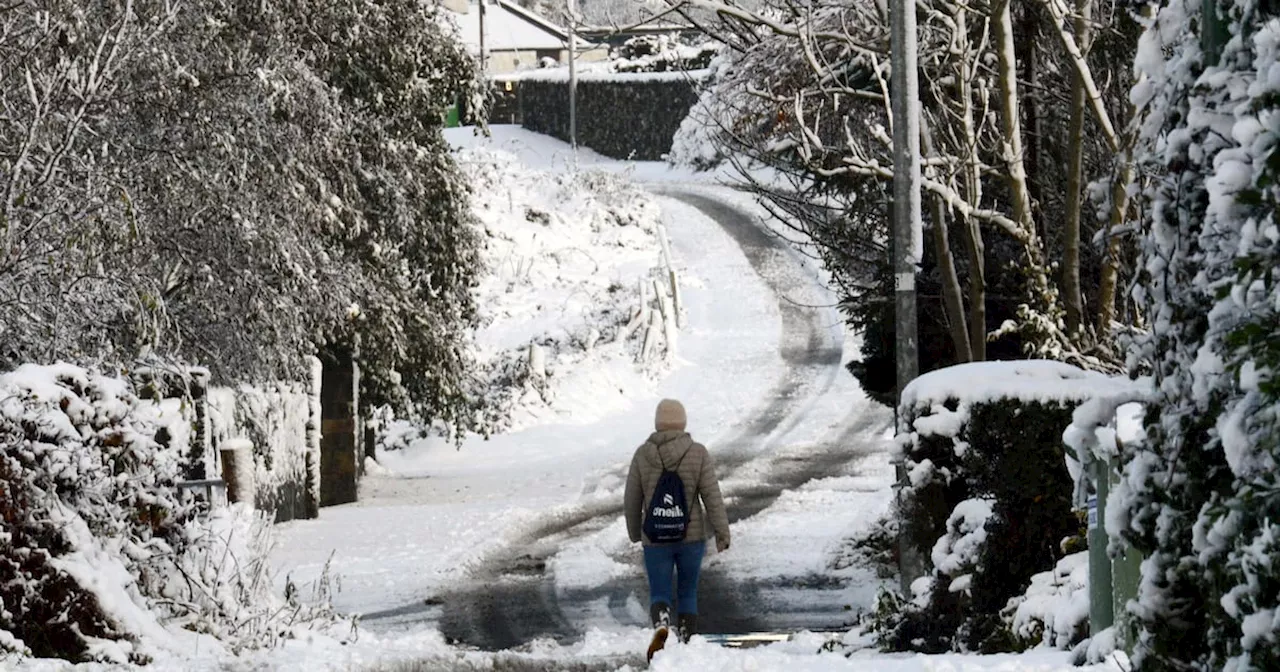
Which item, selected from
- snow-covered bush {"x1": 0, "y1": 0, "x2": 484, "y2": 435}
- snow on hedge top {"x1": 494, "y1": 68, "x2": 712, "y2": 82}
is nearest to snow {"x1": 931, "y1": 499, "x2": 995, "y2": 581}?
snow-covered bush {"x1": 0, "y1": 0, "x2": 484, "y2": 435}

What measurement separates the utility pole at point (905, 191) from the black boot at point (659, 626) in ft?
7.65

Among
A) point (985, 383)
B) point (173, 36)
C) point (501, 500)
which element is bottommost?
point (501, 500)

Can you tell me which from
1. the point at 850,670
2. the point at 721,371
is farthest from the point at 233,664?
the point at 721,371

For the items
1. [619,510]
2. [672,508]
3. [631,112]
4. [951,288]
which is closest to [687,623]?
[672,508]

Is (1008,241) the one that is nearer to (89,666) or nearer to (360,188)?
(360,188)

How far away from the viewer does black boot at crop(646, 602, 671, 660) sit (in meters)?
8.38

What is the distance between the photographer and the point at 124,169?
12.9 meters

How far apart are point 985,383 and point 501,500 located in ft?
40.5

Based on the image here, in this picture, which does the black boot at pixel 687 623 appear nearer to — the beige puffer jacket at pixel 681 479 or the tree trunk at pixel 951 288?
the beige puffer jacket at pixel 681 479

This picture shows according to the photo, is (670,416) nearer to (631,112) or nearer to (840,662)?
(840,662)

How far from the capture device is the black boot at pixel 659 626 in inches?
330

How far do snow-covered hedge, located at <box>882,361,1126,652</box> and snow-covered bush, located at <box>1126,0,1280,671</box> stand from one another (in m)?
4.43

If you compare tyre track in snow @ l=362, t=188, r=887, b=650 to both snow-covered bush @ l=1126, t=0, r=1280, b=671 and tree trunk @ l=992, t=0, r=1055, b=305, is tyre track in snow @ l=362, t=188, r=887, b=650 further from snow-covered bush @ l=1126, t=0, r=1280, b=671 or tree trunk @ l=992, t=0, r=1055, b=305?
snow-covered bush @ l=1126, t=0, r=1280, b=671

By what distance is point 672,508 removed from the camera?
10.7m
